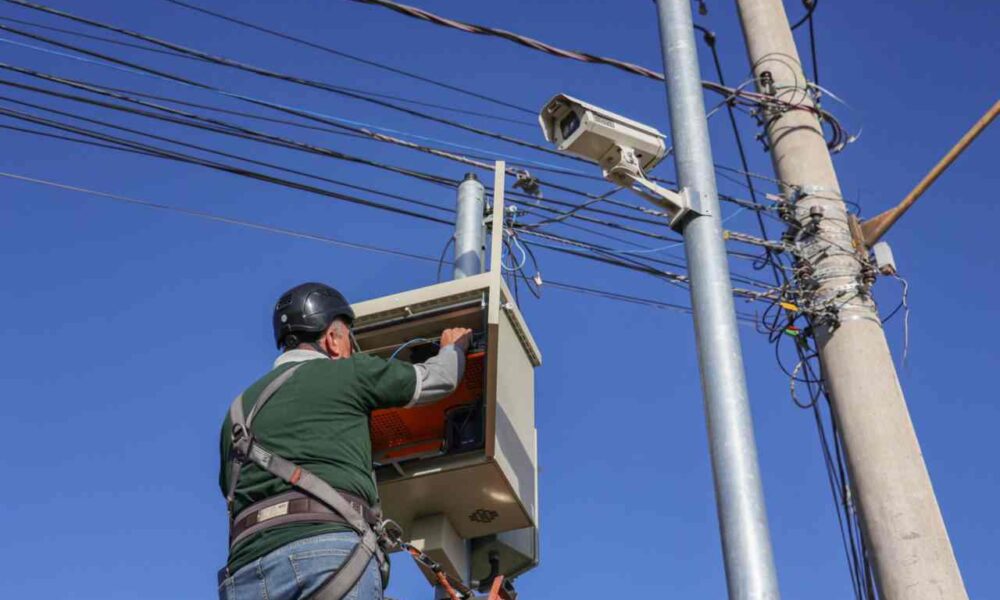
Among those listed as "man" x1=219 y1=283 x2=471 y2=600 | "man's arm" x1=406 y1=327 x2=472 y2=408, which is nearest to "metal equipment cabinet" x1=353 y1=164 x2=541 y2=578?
"man's arm" x1=406 y1=327 x2=472 y2=408

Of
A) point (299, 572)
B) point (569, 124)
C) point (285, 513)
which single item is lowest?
point (299, 572)

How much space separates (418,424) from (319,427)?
105 cm

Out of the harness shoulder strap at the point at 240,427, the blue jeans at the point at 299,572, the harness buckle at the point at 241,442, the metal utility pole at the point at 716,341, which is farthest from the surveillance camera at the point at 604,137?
the blue jeans at the point at 299,572

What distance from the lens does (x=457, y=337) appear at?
460 centimetres

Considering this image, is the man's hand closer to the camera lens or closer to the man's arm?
the man's arm

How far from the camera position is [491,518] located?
4.84 m

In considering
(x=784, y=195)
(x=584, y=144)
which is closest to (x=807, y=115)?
(x=784, y=195)

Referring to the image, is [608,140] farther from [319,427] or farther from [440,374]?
[319,427]

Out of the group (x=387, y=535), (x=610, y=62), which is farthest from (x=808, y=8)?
(x=387, y=535)

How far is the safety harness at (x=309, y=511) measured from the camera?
348cm

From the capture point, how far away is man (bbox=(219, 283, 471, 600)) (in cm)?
348

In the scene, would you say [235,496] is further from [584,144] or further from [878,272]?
[878,272]

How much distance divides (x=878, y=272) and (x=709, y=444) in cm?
315

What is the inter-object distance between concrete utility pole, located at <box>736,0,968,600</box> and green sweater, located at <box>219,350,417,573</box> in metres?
2.70
